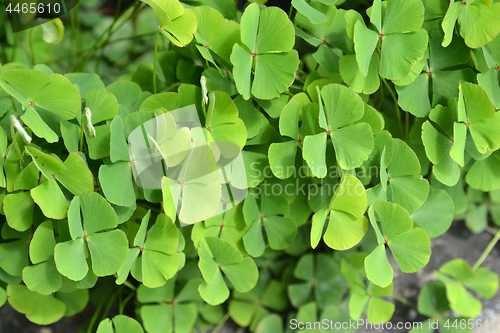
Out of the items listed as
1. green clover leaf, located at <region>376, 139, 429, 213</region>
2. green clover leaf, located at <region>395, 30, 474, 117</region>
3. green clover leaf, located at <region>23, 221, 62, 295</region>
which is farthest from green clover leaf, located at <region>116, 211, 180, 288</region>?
green clover leaf, located at <region>395, 30, 474, 117</region>

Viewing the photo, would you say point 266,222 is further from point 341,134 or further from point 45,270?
point 45,270

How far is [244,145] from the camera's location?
547 millimetres

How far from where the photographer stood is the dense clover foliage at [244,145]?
0.49 m

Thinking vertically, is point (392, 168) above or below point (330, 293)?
above

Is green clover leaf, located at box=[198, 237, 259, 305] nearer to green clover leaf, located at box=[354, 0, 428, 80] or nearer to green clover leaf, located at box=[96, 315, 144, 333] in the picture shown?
green clover leaf, located at box=[96, 315, 144, 333]

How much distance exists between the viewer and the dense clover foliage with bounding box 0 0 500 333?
49 centimetres

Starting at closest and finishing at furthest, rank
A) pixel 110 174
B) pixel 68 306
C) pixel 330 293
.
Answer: pixel 110 174
pixel 68 306
pixel 330 293

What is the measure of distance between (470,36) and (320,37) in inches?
9.2

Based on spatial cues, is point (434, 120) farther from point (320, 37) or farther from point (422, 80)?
point (320, 37)

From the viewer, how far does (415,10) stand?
0.51 metres

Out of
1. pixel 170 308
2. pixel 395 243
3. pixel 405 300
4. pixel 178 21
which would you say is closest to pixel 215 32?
pixel 178 21

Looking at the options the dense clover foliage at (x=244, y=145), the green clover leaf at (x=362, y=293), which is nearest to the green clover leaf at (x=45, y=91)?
the dense clover foliage at (x=244, y=145)

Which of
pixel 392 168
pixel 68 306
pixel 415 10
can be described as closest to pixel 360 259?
pixel 392 168

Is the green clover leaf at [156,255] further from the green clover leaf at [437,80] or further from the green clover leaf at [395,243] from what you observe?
the green clover leaf at [437,80]
